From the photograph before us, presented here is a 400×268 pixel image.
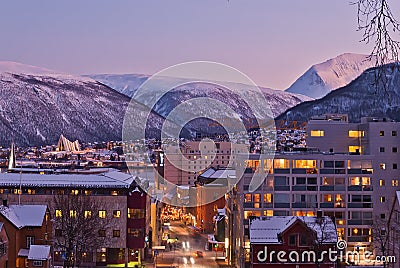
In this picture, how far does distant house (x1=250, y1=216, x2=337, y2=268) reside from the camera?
3609 cm

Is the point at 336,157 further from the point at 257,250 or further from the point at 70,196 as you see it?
the point at 70,196

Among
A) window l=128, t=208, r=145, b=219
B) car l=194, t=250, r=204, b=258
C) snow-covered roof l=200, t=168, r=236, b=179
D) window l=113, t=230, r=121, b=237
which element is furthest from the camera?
snow-covered roof l=200, t=168, r=236, b=179

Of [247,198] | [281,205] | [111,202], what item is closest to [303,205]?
[281,205]

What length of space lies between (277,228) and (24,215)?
15.5 meters

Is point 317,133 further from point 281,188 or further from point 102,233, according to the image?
point 102,233

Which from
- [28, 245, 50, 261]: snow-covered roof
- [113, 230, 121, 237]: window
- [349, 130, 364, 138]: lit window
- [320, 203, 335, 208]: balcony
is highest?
[349, 130, 364, 138]: lit window

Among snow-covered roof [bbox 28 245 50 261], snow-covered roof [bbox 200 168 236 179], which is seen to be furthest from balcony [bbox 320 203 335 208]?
snow-covered roof [bbox 200 168 236 179]

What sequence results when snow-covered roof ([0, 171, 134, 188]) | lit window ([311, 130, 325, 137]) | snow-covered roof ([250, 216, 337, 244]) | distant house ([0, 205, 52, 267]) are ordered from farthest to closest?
lit window ([311, 130, 325, 137]), snow-covered roof ([0, 171, 134, 188]), snow-covered roof ([250, 216, 337, 244]), distant house ([0, 205, 52, 267])

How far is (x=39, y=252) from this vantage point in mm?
35844

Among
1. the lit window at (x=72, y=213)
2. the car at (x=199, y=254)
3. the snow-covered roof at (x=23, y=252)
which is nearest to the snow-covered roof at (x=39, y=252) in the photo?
the snow-covered roof at (x=23, y=252)

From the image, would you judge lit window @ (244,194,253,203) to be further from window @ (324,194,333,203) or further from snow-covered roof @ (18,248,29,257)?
snow-covered roof @ (18,248,29,257)

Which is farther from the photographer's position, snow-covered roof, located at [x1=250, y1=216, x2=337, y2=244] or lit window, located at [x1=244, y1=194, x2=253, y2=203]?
lit window, located at [x1=244, y1=194, x2=253, y2=203]

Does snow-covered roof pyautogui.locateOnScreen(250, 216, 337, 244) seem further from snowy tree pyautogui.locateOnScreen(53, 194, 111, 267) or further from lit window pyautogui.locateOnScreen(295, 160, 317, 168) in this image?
snowy tree pyautogui.locateOnScreen(53, 194, 111, 267)

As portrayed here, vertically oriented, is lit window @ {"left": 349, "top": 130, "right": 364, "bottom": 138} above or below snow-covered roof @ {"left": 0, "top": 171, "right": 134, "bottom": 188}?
above
